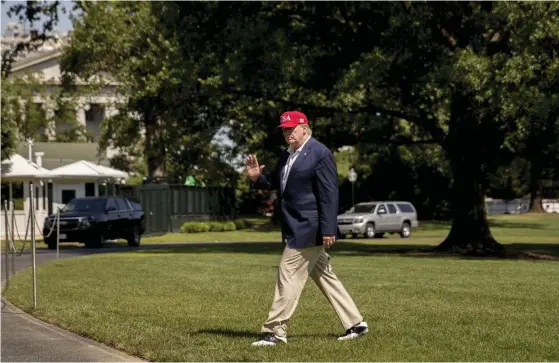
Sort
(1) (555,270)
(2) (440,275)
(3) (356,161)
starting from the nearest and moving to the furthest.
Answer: (2) (440,275) < (1) (555,270) < (3) (356,161)

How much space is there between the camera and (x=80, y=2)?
42.5 metres

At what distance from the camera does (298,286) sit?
10047 mm

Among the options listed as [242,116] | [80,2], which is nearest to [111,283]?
[242,116]

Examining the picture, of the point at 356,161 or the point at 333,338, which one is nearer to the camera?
the point at 333,338

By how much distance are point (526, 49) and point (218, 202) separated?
109 ft

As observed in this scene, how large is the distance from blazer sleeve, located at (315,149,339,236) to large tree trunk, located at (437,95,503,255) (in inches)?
837

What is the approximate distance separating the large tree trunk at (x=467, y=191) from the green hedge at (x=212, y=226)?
2150 centimetres

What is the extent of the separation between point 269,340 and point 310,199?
1.32 metres

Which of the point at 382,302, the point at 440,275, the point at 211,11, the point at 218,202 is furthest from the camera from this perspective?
the point at 218,202

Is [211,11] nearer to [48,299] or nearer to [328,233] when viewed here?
[48,299]

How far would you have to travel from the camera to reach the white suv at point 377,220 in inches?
1918

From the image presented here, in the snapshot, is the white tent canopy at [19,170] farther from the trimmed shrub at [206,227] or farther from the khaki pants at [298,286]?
the khaki pants at [298,286]

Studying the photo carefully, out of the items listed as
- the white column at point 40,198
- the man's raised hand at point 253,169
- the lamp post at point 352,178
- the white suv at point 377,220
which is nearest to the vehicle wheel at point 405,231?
the white suv at point 377,220

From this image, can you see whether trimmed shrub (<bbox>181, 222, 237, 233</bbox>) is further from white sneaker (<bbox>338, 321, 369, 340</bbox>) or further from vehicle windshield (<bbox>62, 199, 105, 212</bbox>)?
white sneaker (<bbox>338, 321, 369, 340</bbox>)
